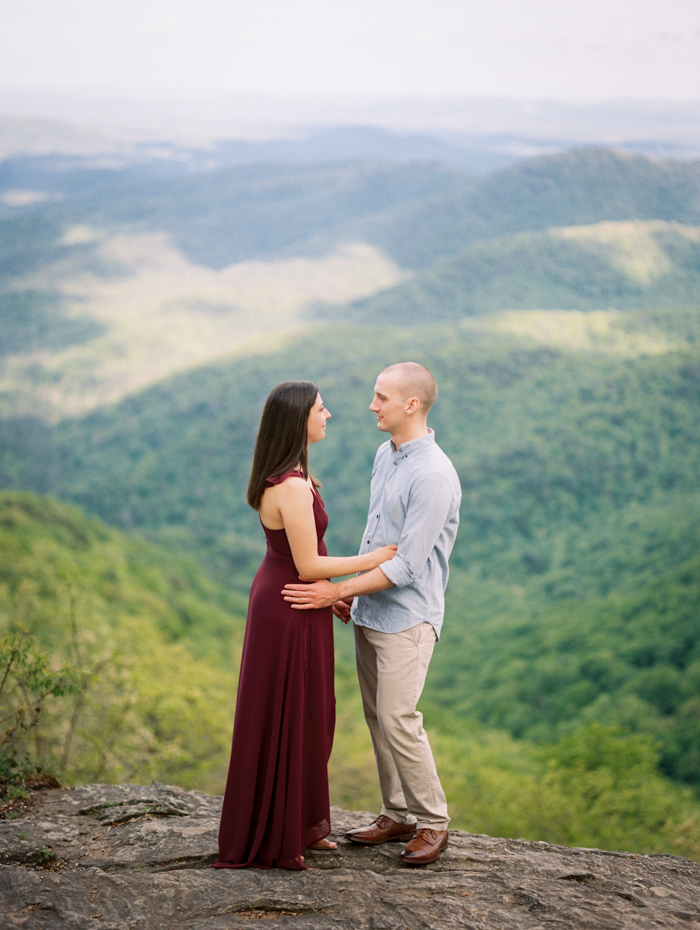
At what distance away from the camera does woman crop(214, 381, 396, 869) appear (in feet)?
12.9

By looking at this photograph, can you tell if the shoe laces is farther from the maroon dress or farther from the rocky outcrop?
the maroon dress

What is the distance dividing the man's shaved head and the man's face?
0.6 inches

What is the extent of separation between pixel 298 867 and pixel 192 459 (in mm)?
66475

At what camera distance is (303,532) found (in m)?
3.92

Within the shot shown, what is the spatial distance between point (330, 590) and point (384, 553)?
340 millimetres

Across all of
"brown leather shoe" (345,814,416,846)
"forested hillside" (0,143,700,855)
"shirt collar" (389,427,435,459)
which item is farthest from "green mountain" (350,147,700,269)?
"brown leather shoe" (345,814,416,846)

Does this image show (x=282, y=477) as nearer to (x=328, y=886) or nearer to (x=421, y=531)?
(x=421, y=531)

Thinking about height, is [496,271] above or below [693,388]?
above

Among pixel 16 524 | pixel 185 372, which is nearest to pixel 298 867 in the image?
pixel 16 524

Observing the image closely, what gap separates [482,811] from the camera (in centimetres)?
2278

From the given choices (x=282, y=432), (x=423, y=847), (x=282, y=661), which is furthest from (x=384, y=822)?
(x=282, y=432)

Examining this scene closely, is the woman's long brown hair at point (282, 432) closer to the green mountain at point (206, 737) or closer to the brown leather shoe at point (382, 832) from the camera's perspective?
the brown leather shoe at point (382, 832)

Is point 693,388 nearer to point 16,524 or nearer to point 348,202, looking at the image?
point 16,524

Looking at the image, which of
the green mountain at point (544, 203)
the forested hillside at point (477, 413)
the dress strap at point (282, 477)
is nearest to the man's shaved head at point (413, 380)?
the dress strap at point (282, 477)
